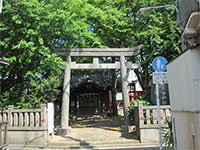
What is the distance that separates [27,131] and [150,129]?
6.03 m

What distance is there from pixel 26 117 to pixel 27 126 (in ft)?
1.44

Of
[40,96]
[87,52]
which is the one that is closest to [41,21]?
[87,52]

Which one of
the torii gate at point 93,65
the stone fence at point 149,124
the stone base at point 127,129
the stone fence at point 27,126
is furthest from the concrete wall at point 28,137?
the stone fence at point 149,124

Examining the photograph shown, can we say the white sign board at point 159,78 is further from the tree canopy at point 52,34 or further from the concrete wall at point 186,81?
the tree canopy at point 52,34

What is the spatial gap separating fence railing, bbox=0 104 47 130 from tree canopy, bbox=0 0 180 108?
0.73 m

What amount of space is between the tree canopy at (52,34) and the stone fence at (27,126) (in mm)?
786

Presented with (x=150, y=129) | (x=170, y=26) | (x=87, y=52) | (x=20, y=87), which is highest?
(x=170, y=26)

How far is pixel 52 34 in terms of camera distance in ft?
32.1

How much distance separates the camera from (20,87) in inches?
411

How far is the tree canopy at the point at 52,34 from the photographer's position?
29.7 ft

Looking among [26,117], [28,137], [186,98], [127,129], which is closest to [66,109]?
[26,117]

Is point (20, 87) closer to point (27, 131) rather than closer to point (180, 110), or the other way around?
point (27, 131)

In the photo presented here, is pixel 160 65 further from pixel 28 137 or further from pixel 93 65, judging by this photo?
pixel 28 137

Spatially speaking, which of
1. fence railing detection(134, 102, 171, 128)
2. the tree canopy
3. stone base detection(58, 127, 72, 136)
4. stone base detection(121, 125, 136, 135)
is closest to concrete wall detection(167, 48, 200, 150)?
fence railing detection(134, 102, 171, 128)
